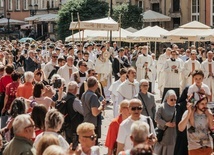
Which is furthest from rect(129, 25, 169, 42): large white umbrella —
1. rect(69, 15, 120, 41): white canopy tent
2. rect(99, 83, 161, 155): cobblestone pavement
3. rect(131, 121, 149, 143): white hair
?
rect(131, 121, 149, 143): white hair

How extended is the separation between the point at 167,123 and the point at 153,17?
37680 mm

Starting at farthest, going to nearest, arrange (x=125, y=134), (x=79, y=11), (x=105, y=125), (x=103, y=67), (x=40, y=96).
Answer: (x=79, y=11)
(x=103, y=67)
(x=105, y=125)
(x=40, y=96)
(x=125, y=134)

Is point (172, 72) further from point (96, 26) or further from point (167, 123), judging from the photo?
point (167, 123)

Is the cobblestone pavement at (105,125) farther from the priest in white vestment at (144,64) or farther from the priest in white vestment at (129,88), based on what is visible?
Result: the priest in white vestment at (144,64)

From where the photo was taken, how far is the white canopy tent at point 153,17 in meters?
46.7

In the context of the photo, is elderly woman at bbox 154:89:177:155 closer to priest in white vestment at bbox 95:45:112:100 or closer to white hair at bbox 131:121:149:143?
white hair at bbox 131:121:149:143

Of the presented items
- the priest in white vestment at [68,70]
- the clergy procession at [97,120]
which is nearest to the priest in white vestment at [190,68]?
the priest in white vestment at [68,70]

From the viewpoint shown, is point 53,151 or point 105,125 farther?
point 105,125

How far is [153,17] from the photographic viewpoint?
46.7 m

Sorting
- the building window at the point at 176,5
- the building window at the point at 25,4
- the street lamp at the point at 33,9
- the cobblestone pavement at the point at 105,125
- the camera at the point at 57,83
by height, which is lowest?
the cobblestone pavement at the point at 105,125

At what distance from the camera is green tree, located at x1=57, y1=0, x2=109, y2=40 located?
161 ft

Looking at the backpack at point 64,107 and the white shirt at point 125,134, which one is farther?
the backpack at point 64,107

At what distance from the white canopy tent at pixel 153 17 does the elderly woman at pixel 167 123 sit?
3728cm

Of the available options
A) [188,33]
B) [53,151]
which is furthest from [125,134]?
[188,33]
